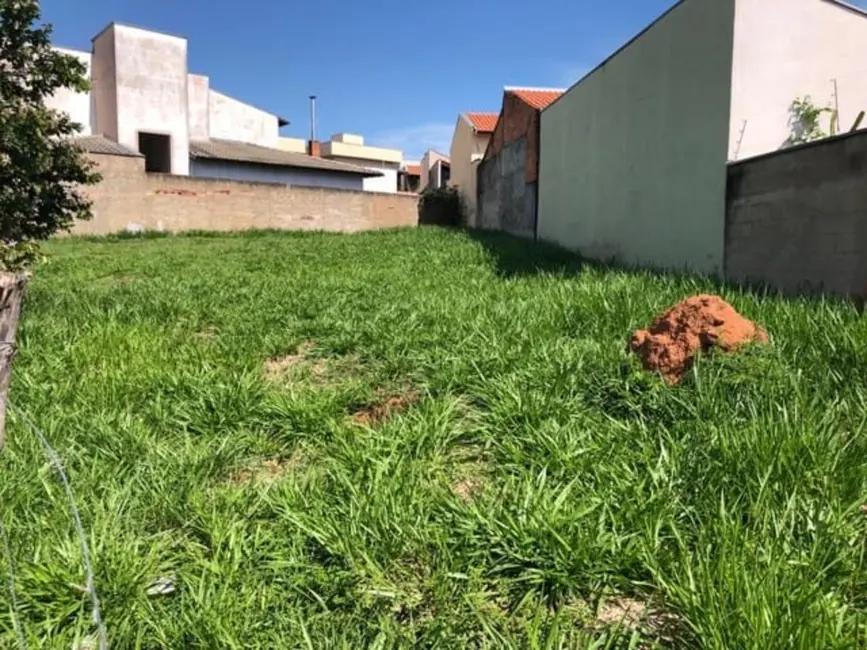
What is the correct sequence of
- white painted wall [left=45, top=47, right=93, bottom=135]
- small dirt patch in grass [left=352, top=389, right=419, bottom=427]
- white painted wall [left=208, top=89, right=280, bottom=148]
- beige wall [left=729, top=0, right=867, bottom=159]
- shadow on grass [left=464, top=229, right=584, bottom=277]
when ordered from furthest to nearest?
white painted wall [left=208, top=89, right=280, bottom=148] → white painted wall [left=45, top=47, right=93, bottom=135] → shadow on grass [left=464, top=229, right=584, bottom=277] → beige wall [left=729, top=0, right=867, bottom=159] → small dirt patch in grass [left=352, top=389, right=419, bottom=427]

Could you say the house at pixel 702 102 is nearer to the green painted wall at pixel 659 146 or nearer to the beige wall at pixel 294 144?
the green painted wall at pixel 659 146

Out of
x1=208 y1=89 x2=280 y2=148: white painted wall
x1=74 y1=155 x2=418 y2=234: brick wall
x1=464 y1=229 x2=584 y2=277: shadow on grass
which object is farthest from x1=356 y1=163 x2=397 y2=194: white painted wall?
x1=464 y1=229 x2=584 y2=277: shadow on grass

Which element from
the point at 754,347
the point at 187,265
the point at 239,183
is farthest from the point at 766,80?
the point at 239,183

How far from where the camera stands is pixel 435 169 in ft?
138

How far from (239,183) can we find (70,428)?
19491 mm

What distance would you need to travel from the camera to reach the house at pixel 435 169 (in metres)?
41.6

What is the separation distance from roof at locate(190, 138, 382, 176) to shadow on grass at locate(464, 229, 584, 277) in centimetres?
1706

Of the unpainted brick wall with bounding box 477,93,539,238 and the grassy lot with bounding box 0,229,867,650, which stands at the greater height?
the unpainted brick wall with bounding box 477,93,539,238

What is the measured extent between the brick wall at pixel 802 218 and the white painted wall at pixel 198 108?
28.0 m

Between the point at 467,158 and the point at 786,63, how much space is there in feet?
73.5

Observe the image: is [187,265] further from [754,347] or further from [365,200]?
[365,200]

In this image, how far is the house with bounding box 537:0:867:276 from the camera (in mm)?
7035

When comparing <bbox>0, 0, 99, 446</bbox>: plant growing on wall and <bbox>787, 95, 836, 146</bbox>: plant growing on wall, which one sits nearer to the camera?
<bbox>0, 0, 99, 446</bbox>: plant growing on wall

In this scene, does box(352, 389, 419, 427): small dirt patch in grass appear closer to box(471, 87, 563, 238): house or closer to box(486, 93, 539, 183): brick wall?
box(471, 87, 563, 238): house
